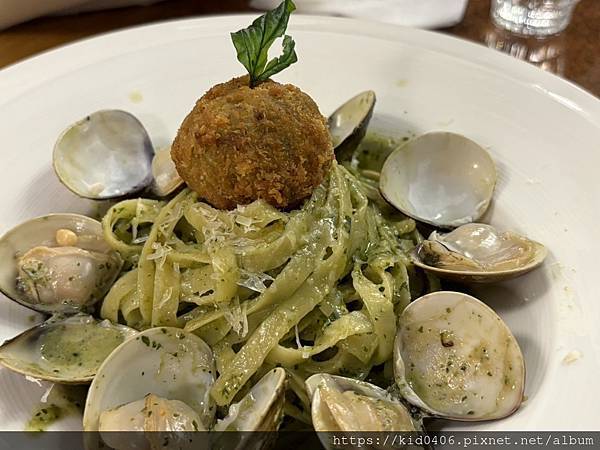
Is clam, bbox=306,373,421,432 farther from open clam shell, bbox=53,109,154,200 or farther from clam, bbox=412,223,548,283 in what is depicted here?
open clam shell, bbox=53,109,154,200

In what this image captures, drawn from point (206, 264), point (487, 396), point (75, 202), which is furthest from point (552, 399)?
point (75, 202)

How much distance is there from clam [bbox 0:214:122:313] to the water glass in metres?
2.63

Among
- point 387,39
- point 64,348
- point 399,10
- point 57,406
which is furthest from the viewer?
point 399,10

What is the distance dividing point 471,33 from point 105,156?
7.26 ft

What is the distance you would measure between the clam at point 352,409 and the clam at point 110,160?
3.41 ft

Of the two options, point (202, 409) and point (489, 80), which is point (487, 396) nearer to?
point (202, 409)

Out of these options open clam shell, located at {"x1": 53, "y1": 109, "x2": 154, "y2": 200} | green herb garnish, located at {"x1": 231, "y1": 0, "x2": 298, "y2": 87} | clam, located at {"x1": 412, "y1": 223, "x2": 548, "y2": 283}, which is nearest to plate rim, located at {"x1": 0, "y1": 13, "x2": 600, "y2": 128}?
open clam shell, located at {"x1": 53, "y1": 109, "x2": 154, "y2": 200}

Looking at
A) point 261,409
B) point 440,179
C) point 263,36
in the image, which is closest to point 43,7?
point 263,36

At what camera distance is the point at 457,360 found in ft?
6.46

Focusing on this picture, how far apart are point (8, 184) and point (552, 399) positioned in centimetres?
197

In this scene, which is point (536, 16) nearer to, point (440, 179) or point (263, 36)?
point (440, 179)

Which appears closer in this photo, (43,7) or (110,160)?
(110,160)

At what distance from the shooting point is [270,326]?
2.12 meters

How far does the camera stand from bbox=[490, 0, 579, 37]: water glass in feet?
12.3
